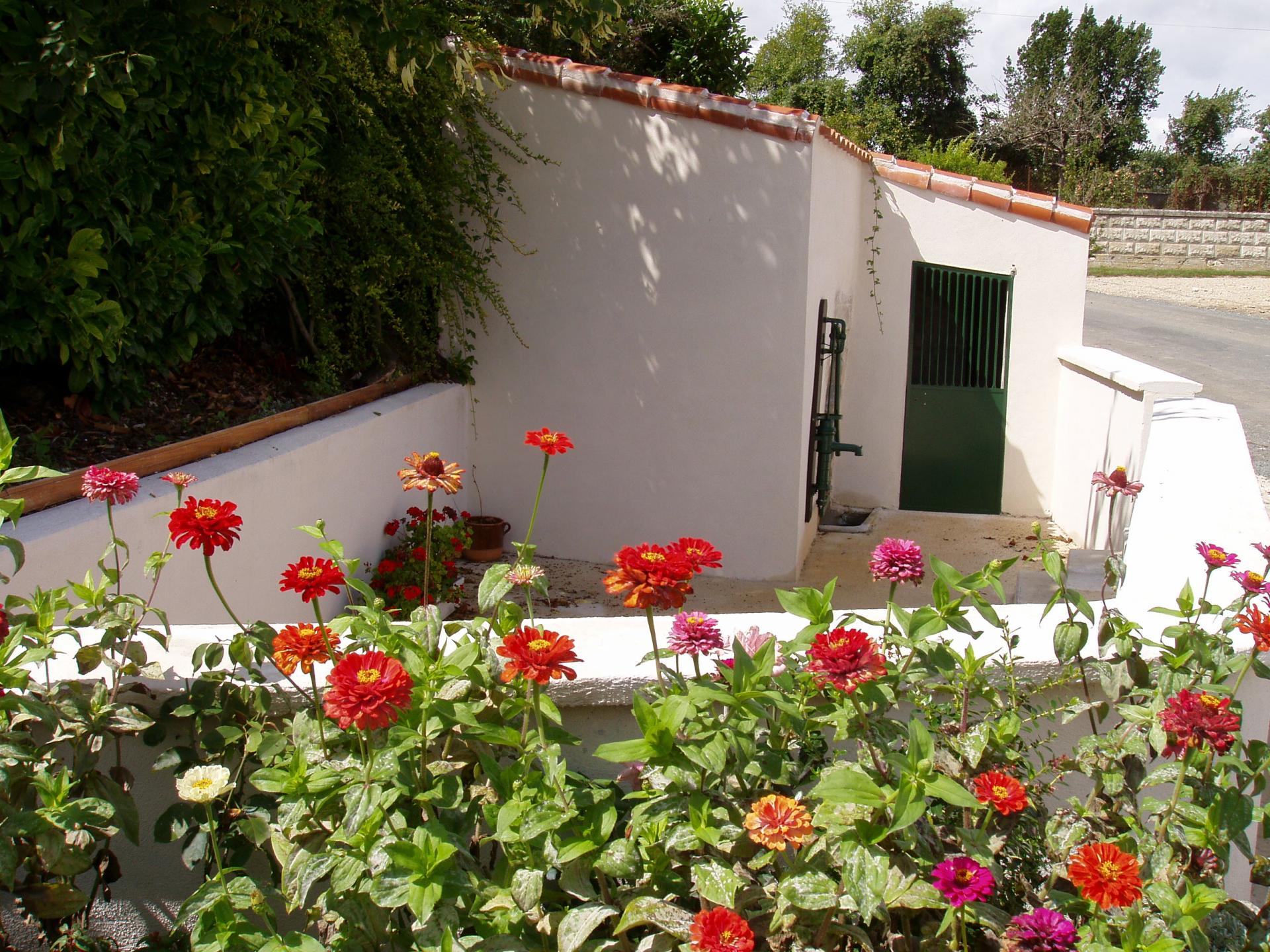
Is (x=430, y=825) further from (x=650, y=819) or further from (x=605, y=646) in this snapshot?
(x=605, y=646)

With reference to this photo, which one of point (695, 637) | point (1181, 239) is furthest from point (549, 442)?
point (1181, 239)

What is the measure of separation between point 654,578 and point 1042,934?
71 centimetres

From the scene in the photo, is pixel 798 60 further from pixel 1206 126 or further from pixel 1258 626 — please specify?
pixel 1258 626

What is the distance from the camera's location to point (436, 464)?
1897 mm

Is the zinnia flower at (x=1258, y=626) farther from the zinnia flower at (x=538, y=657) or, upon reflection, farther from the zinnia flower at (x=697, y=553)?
the zinnia flower at (x=538, y=657)

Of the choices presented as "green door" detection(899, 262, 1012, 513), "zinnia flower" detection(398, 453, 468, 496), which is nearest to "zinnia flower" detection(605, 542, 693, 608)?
"zinnia flower" detection(398, 453, 468, 496)

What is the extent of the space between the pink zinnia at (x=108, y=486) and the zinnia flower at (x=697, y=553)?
3.54 ft

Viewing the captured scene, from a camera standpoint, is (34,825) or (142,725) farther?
(142,725)

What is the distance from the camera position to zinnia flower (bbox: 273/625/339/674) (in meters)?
1.59

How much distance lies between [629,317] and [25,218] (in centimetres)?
387

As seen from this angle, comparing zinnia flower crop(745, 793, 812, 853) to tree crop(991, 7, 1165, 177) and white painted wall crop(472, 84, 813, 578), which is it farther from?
tree crop(991, 7, 1165, 177)

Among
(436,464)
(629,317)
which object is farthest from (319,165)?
(436,464)

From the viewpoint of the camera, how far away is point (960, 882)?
52.1 inches

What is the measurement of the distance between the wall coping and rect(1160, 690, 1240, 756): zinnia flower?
494cm
